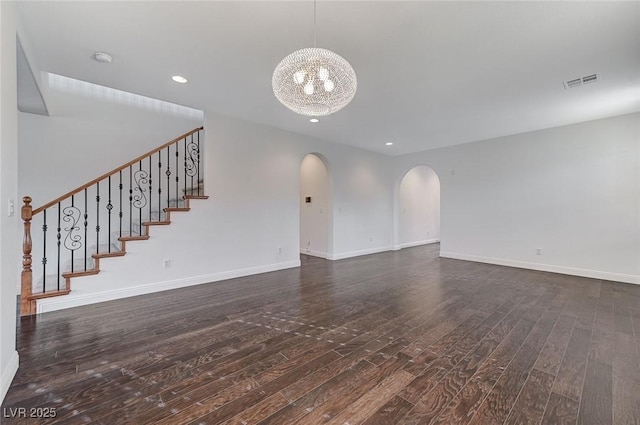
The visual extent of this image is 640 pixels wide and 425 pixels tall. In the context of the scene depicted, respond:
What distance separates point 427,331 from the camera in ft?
8.66

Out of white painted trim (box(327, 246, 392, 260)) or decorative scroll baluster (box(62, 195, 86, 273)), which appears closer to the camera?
decorative scroll baluster (box(62, 195, 86, 273))

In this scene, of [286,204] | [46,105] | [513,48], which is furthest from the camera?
[286,204]

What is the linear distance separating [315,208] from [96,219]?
432cm

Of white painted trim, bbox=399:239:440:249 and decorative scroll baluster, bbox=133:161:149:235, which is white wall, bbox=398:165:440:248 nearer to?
white painted trim, bbox=399:239:440:249

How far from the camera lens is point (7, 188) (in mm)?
1853

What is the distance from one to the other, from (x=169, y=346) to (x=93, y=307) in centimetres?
168

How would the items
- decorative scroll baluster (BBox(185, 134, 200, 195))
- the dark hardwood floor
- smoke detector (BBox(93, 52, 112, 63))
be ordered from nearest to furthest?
1. the dark hardwood floor
2. smoke detector (BBox(93, 52, 112, 63))
3. decorative scroll baluster (BBox(185, 134, 200, 195))

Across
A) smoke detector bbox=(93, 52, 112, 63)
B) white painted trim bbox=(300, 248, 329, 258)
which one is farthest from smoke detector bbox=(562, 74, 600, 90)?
smoke detector bbox=(93, 52, 112, 63)

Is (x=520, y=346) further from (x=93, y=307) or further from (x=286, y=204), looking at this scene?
(x=93, y=307)

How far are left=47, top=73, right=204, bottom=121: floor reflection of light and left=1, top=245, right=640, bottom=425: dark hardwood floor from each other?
3.24m

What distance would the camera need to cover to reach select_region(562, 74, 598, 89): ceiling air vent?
3.13 metres

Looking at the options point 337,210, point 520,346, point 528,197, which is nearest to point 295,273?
point 337,210

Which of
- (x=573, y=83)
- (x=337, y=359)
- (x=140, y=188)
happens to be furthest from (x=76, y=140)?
(x=573, y=83)

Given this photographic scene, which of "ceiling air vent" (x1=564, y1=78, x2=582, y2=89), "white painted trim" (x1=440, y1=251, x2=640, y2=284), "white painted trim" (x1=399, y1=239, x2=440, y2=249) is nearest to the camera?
"ceiling air vent" (x1=564, y1=78, x2=582, y2=89)
